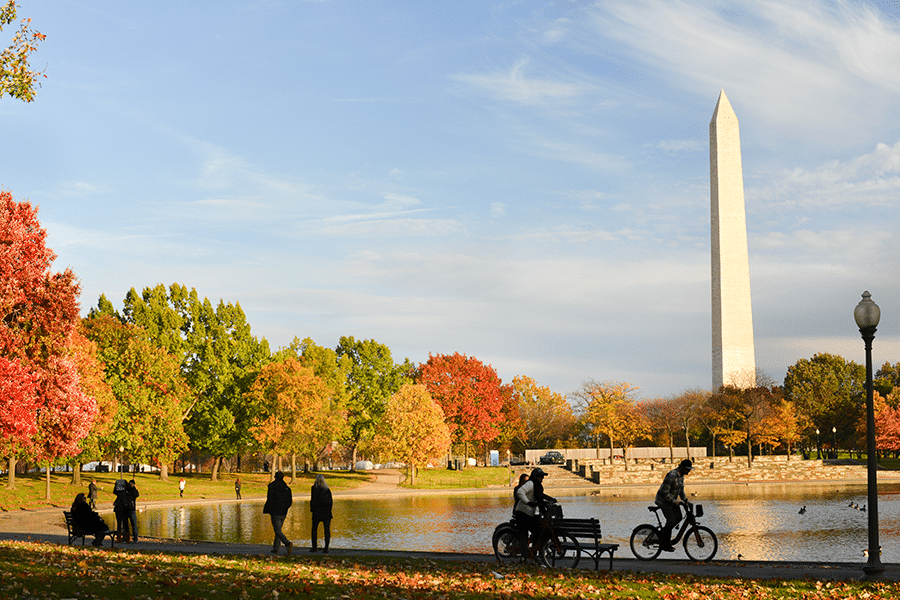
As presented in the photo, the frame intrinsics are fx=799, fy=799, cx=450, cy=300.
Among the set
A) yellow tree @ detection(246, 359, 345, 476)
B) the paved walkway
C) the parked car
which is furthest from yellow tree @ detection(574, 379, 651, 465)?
the paved walkway

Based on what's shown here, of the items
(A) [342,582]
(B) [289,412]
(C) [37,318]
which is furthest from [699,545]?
(B) [289,412]

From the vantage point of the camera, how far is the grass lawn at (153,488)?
4259 centimetres

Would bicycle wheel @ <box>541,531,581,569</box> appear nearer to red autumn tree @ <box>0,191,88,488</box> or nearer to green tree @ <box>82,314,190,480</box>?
red autumn tree @ <box>0,191,88,488</box>

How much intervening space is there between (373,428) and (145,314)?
24.3m

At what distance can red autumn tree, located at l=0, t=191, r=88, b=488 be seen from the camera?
28.5 metres

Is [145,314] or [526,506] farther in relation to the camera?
[145,314]

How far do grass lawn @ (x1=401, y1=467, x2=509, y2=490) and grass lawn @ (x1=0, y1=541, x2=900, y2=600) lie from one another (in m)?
50.7

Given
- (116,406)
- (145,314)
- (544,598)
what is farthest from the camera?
(145,314)

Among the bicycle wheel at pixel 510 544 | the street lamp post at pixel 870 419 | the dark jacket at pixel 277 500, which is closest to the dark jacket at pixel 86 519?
the dark jacket at pixel 277 500

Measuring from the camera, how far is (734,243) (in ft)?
255

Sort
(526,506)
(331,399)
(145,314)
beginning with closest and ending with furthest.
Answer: (526,506) < (145,314) < (331,399)

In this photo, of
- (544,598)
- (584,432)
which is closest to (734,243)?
(584,432)

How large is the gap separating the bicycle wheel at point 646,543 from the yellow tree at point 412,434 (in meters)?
48.9

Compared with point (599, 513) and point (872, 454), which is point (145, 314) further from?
point (872, 454)
